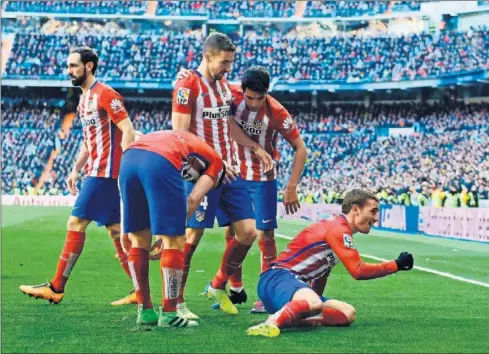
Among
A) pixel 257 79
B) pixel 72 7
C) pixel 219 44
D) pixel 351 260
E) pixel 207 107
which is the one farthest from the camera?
pixel 72 7

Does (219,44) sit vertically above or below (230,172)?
above

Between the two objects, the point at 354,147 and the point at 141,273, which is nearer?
the point at 141,273

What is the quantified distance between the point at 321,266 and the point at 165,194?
4.63 feet

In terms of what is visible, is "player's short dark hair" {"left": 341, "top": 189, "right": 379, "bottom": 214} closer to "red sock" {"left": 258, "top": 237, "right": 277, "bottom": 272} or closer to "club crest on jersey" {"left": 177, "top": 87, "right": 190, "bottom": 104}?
"club crest on jersey" {"left": 177, "top": 87, "right": 190, "bottom": 104}

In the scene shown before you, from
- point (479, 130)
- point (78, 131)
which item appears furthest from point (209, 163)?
point (78, 131)

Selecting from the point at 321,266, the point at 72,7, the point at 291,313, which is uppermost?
the point at 72,7

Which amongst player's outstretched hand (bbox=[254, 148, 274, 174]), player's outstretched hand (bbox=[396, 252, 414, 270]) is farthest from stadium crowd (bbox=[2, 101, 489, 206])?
player's outstretched hand (bbox=[396, 252, 414, 270])

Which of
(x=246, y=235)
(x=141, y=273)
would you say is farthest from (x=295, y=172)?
(x=141, y=273)

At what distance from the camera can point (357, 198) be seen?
7.30 meters

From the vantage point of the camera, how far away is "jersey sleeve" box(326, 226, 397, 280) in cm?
708

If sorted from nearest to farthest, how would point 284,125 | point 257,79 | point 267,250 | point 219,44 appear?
point 219,44, point 257,79, point 284,125, point 267,250

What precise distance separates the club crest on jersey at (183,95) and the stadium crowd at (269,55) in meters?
47.4

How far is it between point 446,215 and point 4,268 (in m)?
15.5

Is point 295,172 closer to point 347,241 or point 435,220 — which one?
point 347,241
